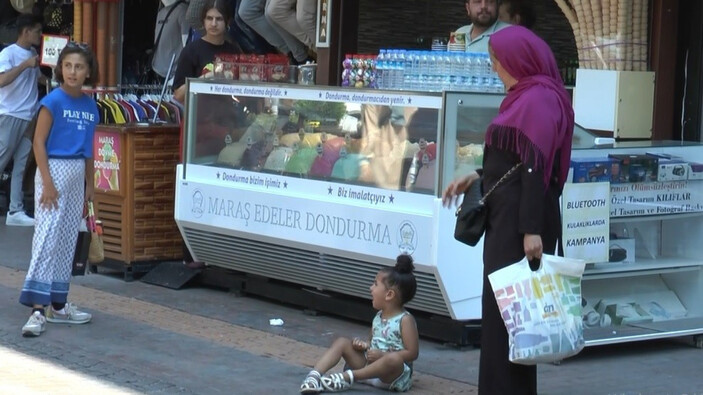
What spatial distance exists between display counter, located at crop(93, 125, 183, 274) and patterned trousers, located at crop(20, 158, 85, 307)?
5.04 feet

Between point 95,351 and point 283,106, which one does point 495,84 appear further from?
point 95,351

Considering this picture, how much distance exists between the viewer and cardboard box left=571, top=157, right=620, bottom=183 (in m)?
6.48

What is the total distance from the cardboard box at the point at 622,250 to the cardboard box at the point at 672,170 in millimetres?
406

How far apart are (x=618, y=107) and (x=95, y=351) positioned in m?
3.32

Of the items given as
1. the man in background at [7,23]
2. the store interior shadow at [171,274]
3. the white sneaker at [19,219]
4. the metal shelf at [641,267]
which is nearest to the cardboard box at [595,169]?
the metal shelf at [641,267]

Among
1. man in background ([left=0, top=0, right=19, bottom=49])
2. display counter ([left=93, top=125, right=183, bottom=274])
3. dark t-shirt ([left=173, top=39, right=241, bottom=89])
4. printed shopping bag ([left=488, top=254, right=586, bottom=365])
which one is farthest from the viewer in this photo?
man in background ([left=0, top=0, right=19, bottom=49])

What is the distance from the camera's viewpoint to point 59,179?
23.7 ft

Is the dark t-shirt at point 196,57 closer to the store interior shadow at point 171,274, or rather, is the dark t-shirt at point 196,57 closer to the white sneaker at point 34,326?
the store interior shadow at point 171,274

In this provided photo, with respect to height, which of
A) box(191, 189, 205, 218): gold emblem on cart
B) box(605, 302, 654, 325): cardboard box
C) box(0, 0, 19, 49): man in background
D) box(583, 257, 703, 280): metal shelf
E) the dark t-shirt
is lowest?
box(605, 302, 654, 325): cardboard box

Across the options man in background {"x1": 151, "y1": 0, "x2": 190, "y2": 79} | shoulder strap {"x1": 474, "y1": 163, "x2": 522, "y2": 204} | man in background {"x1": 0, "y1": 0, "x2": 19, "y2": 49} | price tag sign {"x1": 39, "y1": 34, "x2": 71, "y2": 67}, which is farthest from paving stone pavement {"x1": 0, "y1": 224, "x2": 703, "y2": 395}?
man in background {"x1": 0, "y1": 0, "x2": 19, "y2": 49}

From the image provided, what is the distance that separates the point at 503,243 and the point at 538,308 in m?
0.34

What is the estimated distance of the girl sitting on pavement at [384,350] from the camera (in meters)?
5.95

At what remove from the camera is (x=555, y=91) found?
4.99 meters

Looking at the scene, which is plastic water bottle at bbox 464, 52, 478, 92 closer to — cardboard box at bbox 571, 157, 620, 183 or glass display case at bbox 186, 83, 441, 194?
glass display case at bbox 186, 83, 441, 194
